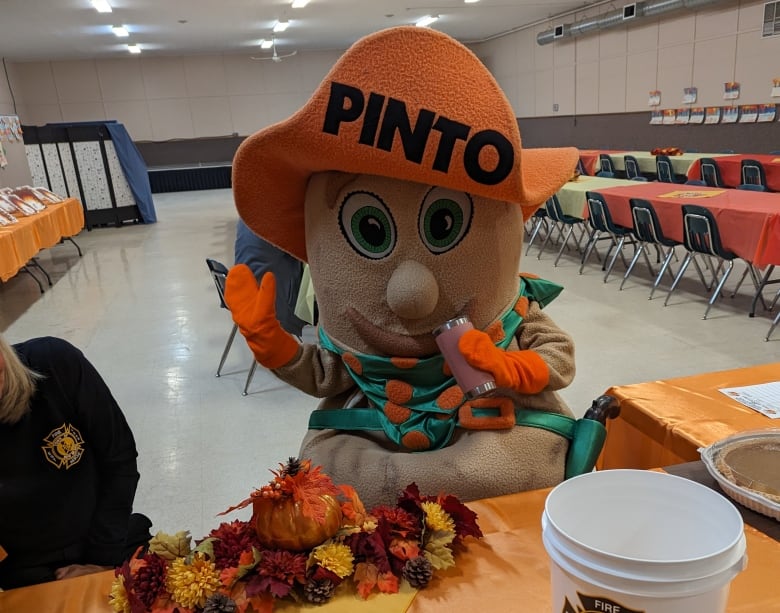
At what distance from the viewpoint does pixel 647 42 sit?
11883mm

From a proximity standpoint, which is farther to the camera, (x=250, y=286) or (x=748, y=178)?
(x=748, y=178)

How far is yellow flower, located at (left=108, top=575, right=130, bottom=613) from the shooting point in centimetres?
96

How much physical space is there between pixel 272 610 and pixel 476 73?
999 mm

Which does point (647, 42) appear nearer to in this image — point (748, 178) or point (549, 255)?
point (748, 178)

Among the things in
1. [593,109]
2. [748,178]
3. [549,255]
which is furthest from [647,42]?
[549,255]

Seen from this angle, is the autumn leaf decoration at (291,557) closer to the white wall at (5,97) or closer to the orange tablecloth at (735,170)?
the orange tablecloth at (735,170)

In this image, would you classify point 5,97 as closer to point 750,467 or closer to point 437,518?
point 437,518

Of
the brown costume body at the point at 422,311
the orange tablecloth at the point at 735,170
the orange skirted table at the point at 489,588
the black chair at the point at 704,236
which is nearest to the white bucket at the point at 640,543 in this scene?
the orange skirted table at the point at 489,588

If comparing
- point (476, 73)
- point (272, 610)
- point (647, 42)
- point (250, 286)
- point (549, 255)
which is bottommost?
point (549, 255)

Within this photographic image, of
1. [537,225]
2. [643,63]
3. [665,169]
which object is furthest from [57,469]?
[643,63]

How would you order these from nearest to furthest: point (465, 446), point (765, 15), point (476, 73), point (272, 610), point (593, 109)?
point (272, 610) < point (476, 73) < point (465, 446) < point (765, 15) < point (593, 109)

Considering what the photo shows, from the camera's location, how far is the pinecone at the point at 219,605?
919mm

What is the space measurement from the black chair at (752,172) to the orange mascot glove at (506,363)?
24.8 feet

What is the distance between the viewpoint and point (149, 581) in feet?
3.19
